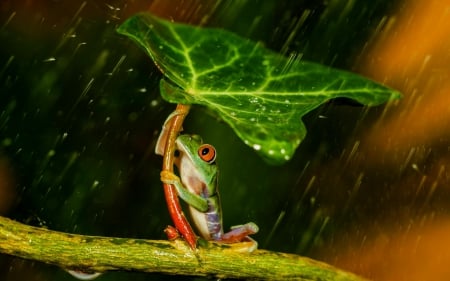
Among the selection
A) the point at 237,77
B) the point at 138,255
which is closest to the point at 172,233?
the point at 138,255

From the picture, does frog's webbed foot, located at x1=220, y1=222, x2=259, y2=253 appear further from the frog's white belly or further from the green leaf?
the green leaf

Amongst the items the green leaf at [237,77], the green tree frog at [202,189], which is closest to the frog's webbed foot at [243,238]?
the green tree frog at [202,189]

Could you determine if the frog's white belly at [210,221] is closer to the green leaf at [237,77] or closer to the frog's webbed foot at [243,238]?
the frog's webbed foot at [243,238]

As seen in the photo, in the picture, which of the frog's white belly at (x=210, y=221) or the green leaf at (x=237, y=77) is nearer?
the green leaf at (x=237, y=77)

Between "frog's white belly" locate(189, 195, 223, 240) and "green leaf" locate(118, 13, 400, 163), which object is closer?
"green leaf" locate(118, 13, 400, 163)

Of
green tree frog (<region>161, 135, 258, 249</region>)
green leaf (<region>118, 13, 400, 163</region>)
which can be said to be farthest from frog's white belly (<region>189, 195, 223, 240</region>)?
green leaf (<region>118, 13, 400, 163</region>)

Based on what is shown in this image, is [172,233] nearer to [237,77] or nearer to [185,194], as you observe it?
[185,194]

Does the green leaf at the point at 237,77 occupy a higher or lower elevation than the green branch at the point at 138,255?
higher
